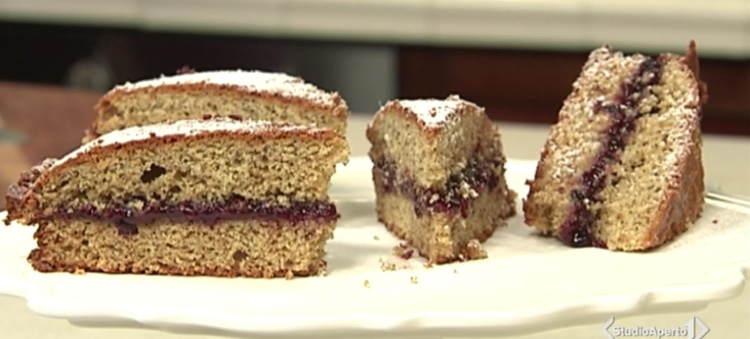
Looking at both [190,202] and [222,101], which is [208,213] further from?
[222,101]

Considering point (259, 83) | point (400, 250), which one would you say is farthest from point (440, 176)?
point (259, 83)

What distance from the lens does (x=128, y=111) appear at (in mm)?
2473

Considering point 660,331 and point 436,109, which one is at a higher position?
point 436,109

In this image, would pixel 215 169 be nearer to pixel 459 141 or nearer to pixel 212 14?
pixel 459 141

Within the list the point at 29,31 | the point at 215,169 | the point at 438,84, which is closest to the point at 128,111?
the point at 215,169

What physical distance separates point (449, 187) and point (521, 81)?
2.59m

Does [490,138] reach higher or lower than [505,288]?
higher

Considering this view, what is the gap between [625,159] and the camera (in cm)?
205

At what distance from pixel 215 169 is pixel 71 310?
0.37 meters

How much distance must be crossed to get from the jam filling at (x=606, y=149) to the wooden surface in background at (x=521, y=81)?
224 cm

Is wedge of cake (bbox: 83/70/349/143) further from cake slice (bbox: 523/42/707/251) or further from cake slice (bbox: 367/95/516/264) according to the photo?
cake slice (bbox: 523/42/707/251)

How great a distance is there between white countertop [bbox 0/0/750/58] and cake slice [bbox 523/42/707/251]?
2.38 meters

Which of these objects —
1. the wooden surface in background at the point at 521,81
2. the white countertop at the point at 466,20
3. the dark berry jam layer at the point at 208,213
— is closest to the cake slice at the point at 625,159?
the dark berry jam layer at the point at 208,213

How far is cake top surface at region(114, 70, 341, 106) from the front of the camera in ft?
7.85
